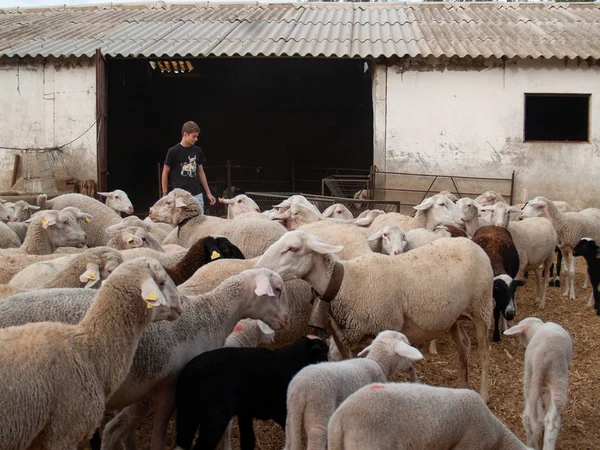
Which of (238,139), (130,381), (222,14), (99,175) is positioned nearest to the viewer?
(130,381)

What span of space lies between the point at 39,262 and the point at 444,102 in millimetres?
9958

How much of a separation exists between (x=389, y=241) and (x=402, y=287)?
5.65 feet

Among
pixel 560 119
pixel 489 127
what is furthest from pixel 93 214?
pixel 560 119

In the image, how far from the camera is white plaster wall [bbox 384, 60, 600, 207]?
45.5 ft

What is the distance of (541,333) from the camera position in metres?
4.64

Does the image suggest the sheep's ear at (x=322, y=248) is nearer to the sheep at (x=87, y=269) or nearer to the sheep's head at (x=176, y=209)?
the sheep at (x=87, y=269)

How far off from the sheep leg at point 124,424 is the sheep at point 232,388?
321mm

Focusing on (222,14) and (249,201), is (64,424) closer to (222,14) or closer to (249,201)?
(249,201)

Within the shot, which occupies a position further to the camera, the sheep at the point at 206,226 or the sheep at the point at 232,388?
the sheep at the point at 206,226

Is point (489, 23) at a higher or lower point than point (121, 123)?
higher

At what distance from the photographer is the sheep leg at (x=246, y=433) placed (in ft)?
14.0

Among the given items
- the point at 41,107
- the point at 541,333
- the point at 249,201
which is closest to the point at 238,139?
the point at 41,107

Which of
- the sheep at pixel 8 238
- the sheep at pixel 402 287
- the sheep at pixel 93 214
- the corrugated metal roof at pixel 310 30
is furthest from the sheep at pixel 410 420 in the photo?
the corrugated metal roof at pixel 310 30

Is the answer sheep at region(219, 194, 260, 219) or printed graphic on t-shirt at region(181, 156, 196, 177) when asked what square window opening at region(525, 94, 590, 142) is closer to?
sheep at region(219, 194, 260, 219)
